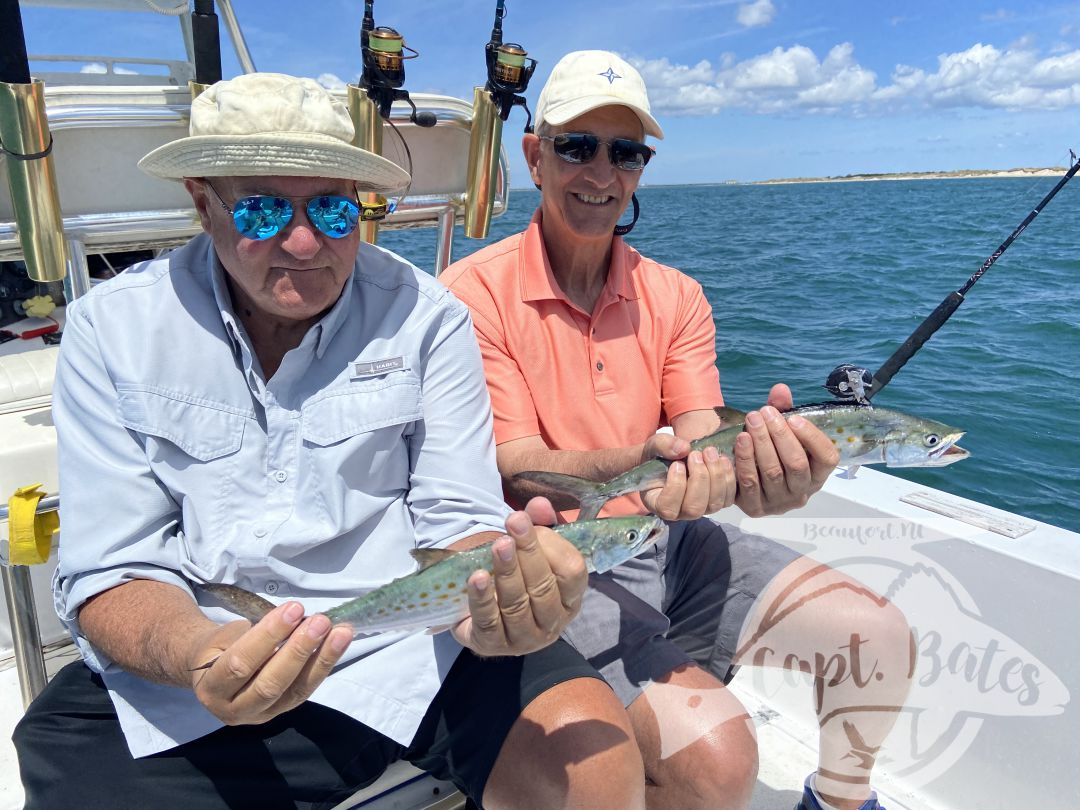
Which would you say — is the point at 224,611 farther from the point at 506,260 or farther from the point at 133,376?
the point at 506,260

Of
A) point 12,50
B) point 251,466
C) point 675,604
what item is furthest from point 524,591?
point 12,50

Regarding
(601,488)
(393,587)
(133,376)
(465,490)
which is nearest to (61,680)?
(133,376)

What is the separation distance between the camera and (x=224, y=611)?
74.8 inches

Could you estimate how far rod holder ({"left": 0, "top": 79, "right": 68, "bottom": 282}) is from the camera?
89.7 inches

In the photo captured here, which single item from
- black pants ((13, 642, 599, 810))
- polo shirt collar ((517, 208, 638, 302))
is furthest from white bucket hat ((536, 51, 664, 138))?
black pants ((13, 642, 599, 810))

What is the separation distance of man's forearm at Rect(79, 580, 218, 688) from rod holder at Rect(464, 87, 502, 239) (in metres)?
2.17

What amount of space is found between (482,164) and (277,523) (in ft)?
6.64

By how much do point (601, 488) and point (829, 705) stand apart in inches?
36.1

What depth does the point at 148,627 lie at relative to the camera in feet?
5.53

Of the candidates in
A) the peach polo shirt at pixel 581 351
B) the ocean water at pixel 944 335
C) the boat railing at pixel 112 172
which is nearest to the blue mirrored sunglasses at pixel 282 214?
the peach polo shirt at pixel 581 351

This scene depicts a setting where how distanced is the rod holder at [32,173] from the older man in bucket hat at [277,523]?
633mm

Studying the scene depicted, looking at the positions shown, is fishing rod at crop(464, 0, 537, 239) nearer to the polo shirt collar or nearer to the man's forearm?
the polo shirt collar

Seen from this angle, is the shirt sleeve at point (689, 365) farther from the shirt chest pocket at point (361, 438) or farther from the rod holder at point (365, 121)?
the rod holder at point (365, 121)

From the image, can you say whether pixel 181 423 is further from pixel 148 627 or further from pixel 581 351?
pixel 581 351
